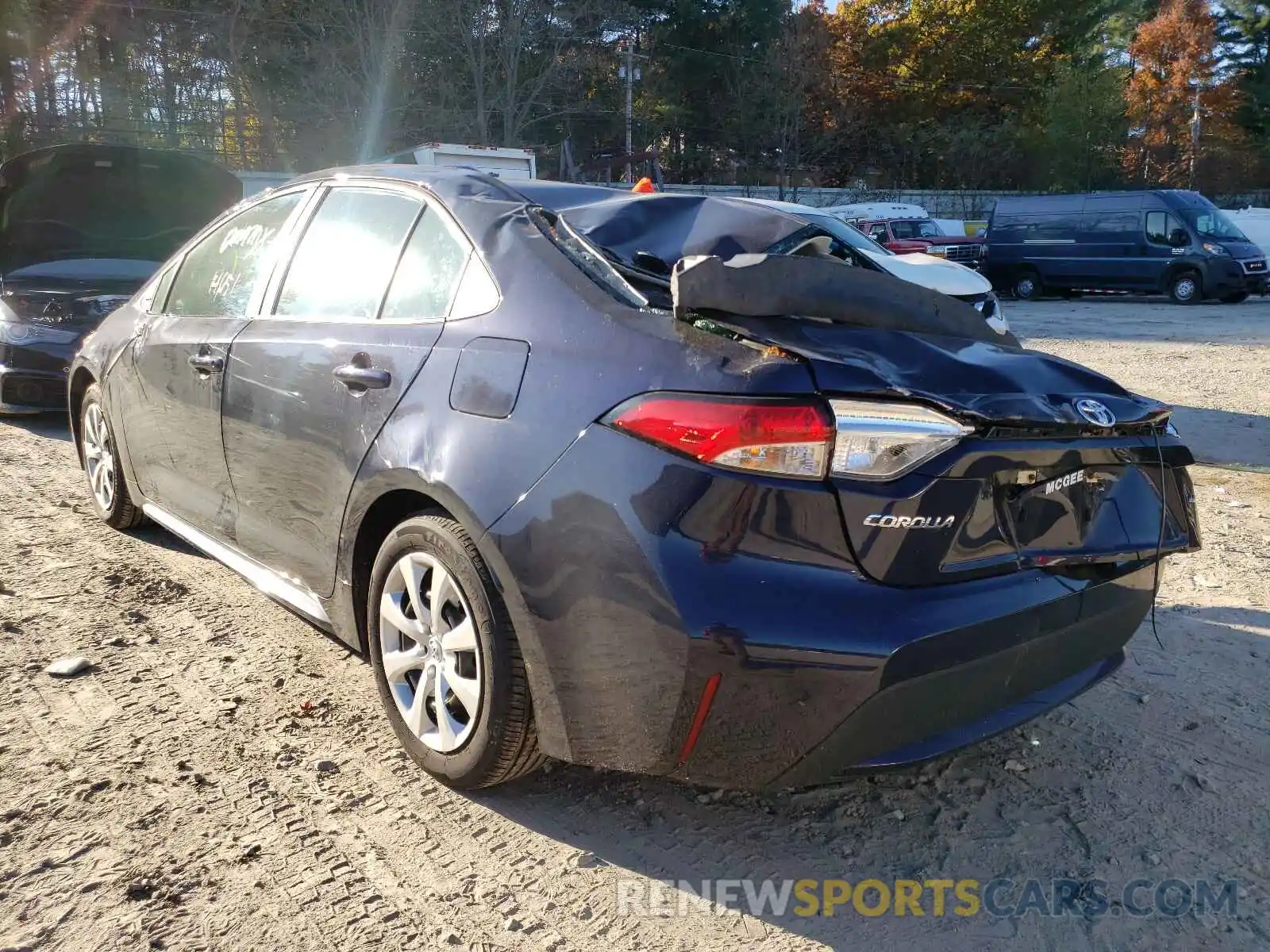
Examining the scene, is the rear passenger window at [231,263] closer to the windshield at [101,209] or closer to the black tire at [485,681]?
the black tire at [485,681]

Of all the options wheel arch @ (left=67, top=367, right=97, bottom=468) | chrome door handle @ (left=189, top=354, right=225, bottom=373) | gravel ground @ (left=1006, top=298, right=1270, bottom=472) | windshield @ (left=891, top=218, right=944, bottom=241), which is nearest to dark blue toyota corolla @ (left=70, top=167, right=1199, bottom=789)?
chrome door handle @ (left=189, top=354, right=225, bottom=373)

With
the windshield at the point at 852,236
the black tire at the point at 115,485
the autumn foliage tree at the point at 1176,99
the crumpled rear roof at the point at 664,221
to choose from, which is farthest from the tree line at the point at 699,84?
the crumpled rear roof at the point at 664,221

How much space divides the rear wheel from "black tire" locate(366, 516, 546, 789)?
21.7 meters

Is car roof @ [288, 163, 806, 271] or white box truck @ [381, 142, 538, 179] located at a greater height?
white box truck @ [381, 142, 538, 179]

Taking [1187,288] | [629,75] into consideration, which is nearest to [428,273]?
[1187,288]

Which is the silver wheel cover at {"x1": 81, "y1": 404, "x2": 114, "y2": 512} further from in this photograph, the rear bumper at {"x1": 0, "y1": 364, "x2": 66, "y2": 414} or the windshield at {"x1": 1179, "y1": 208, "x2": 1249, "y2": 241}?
the windshield at {"x1": 1179, "y1": 208, "x2": 1249, "y2": 241}

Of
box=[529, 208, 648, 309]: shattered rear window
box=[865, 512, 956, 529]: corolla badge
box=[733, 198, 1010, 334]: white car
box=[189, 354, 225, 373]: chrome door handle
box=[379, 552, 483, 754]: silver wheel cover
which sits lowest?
box=[379, 552, 483, 754]: silver wheel cover

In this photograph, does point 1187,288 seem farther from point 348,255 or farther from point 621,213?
point 348,255

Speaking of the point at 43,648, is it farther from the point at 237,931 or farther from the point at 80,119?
the point at 80,119

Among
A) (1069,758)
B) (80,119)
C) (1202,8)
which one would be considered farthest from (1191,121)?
(1069,758)

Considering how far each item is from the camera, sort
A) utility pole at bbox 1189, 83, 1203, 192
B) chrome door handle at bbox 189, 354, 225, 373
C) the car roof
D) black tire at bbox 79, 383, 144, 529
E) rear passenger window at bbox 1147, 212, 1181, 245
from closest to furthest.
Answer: the car roof < chrome door handle at bbox 189, 354, 225, 373 < black tire at bbox 79, 383, 144, 529 < rear passenger window at bbox 1147, 212, 1181, 245 < utility pole at bbox 1189, 83, 1203, 192

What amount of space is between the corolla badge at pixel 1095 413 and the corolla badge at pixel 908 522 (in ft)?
1.65

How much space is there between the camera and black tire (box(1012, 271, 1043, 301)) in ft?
71.9

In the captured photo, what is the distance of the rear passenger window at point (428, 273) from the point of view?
2.87m
